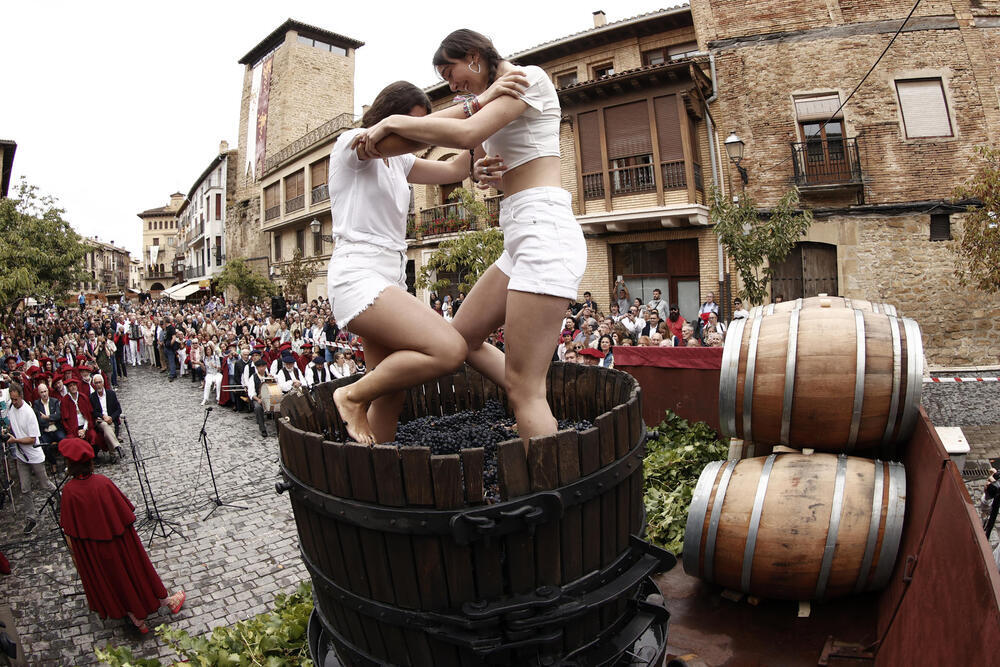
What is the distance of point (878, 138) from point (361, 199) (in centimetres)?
1829

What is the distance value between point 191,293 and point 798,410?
2315 inches

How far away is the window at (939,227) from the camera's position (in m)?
15.9

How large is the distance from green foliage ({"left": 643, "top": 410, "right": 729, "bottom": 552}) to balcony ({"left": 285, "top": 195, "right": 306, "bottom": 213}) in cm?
3415

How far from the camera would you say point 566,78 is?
22.6m

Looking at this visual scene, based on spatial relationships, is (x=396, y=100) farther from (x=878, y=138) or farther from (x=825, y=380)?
(x=878, y=138)

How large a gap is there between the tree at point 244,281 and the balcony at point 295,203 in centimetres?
508

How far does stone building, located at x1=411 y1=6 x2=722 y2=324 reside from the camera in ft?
59.4

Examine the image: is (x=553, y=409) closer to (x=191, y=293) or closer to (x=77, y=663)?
(x=77, y=663)

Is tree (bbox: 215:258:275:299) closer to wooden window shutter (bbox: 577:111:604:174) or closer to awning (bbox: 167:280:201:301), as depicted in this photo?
awning (bbox: 167:280:201:301)

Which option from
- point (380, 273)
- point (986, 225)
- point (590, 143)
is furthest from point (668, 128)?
point (380, 273)

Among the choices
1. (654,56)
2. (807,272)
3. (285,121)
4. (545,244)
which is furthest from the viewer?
(285,121)

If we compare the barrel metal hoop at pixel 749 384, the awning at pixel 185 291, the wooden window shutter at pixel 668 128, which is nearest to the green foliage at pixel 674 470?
the barrel metal hoop at pixel 749 384

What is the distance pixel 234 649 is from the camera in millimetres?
3387

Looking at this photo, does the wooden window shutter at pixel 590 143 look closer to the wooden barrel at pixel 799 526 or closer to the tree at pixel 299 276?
the wooden barrel at pixel 799 526
